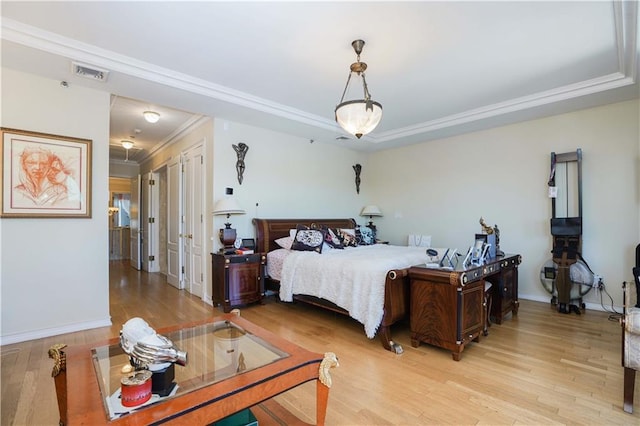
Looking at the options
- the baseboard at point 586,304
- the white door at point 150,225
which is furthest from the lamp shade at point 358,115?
the white door at point 150,225

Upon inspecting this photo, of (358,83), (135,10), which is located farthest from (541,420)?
(135,10)

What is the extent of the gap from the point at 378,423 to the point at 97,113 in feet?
12.9

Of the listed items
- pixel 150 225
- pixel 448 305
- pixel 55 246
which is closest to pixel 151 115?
pixel 55 246

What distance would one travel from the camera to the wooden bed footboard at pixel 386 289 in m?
2.80

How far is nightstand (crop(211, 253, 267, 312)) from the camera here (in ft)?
12.7

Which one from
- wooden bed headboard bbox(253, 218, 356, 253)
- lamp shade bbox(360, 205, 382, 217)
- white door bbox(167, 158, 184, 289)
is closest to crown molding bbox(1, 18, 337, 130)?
wooden bed headboard bbox(253, 218, 356, 253)

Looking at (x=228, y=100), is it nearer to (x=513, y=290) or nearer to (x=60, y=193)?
(x=60, y=193)

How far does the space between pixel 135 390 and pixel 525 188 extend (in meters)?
5.07

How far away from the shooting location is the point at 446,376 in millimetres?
2311

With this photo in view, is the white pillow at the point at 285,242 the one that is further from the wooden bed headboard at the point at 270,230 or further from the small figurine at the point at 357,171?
the small figurine at the point at 357,171

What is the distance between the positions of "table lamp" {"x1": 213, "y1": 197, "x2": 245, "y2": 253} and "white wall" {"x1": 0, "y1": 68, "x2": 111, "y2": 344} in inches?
48.4

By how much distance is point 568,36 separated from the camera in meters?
2.60

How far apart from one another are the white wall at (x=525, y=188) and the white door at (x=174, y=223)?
153 inches

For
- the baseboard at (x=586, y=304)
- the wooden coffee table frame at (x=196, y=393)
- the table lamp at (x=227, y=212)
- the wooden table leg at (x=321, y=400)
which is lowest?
the baseboard at (x=586, y=304)
